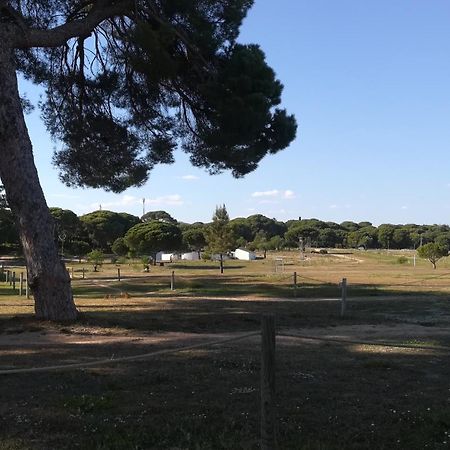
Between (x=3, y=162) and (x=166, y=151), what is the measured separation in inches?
268

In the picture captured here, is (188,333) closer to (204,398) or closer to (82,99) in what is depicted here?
(204,398)

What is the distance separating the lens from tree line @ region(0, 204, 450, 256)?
60.3 metres

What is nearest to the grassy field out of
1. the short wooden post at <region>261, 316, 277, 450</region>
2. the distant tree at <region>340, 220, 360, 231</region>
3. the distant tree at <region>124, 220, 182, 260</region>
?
the short wooden post at <region>261, 316, 277, 450</region>

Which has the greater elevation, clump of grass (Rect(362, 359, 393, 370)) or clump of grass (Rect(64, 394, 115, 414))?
clump of grass (Rect(64, 394, 115, 414))

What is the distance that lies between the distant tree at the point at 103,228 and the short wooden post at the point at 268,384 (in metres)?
86.8

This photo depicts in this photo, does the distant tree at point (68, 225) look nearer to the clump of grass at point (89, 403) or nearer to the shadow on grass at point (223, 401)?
the shadow on grass at point (223, 401)

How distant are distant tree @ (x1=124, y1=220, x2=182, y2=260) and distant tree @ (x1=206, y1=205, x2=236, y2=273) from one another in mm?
13829

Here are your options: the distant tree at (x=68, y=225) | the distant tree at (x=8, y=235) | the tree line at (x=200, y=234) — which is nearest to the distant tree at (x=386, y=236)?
the tree line at (x=200, y=234)

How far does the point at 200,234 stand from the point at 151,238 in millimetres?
18560

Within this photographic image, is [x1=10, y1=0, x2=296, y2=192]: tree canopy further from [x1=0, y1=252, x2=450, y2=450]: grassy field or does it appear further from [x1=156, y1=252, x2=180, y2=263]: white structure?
[x1=156, y1=252, x2=180, y2=263]: white structure

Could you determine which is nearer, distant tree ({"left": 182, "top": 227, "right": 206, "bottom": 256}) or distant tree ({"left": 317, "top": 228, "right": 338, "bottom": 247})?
distant tree ({"left": 182, "top": 227, "right": 206, "bottom": 256})

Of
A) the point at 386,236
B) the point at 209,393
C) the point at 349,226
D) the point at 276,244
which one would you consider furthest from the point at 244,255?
the point at 209,393

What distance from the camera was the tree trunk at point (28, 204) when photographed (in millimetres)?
12781

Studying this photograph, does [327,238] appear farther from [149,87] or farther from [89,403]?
[89,403]
